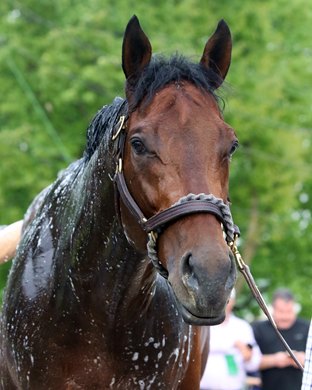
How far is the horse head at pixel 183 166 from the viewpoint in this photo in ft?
12.9

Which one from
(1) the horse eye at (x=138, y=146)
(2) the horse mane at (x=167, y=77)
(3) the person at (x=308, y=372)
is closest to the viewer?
(1) the horse eye at (x=138, y=146)

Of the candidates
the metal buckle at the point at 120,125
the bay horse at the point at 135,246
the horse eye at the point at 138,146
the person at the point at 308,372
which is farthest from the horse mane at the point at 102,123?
the person at the point at 308,372

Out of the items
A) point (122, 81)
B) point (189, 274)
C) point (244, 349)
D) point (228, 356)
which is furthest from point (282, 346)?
point (122, 81)

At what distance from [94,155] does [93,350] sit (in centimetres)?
97

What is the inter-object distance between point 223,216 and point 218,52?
93 cm

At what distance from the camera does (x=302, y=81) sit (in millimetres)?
22656

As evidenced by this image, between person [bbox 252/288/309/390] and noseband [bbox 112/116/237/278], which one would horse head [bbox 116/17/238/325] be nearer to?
noseband [bbox 112/116/237/278]

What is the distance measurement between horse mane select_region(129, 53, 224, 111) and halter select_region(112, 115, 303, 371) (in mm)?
171

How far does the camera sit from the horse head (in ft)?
12.9

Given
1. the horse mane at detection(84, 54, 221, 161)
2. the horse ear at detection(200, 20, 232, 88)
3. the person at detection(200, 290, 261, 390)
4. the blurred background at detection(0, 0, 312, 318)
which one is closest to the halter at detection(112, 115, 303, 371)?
the horse mane at detection(84, 54, 221, 161)

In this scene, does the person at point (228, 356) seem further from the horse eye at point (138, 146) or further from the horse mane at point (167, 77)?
the horse eye at point (138, 146)

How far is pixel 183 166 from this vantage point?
414 centimetres

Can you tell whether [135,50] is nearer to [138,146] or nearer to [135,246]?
[138,146]

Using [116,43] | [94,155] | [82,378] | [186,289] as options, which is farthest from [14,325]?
[116,43]
